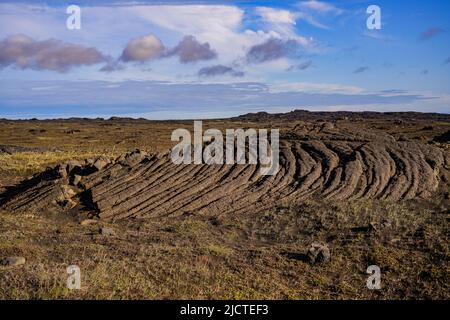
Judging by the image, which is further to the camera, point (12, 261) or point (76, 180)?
point (76, 180)

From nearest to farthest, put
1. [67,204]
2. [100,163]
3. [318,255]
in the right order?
[318,255]
[67,204]
[100,163]

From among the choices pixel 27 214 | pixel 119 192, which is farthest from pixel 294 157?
pixel 27 214

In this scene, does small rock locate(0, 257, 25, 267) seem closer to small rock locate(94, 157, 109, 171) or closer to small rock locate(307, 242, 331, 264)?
small rock locate(307, 242, 331, 264)

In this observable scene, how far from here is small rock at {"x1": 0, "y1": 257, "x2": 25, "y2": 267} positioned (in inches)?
545

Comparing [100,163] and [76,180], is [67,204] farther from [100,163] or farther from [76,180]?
[100,163]

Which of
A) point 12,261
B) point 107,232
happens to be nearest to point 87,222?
point 107,232

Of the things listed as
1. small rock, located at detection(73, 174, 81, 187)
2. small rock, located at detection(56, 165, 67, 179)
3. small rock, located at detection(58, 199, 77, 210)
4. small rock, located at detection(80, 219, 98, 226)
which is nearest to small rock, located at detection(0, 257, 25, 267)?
small rock, located at detection(80, 219, 98, 226)

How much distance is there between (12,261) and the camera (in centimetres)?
1391

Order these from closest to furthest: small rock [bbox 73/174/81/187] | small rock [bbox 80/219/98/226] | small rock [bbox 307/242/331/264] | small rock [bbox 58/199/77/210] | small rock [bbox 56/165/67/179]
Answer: small rock [bbox 307/242/331/264] < small rock [bbox 80/219/98/226] < small rock [bbox 58/199/77/210] < small rock [bbox 73/174/81/187] < small rock [bbox 56/165/67/179]

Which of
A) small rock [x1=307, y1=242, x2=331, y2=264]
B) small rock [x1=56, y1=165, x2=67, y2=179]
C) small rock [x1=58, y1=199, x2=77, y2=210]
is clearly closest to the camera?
small rock [x1=307, y1=242, x2=331, y2=264]

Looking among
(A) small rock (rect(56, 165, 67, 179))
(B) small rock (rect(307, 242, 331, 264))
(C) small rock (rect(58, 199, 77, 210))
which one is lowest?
(B) small rock (rect(307, 242, 331, 264))

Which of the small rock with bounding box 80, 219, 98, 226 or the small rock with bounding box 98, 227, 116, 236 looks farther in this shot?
the small rock with bounding box 80, 219, 98, 226

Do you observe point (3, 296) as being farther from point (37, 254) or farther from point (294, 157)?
A: point (294, 157)

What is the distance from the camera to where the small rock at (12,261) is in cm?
1384
